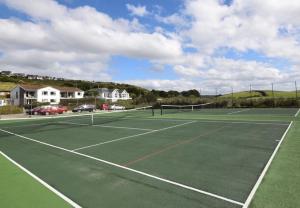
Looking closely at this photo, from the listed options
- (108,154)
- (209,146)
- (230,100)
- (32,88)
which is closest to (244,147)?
(209,146)

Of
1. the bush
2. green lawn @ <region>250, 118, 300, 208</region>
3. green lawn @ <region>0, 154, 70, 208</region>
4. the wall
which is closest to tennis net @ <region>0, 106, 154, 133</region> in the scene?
green lawn @ <region>0, 154, 70, 208</region>

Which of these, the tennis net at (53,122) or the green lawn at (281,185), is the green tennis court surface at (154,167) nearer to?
the green lawn at (281,185)

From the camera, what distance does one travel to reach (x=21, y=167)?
32.1 feet

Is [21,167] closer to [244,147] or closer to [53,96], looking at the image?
[244,147]

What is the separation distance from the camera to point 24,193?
6918 millimetres

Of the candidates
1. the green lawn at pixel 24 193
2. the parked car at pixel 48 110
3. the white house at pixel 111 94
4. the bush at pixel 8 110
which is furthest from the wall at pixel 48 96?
the green lawn at pixel 24 193

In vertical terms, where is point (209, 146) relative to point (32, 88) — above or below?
below

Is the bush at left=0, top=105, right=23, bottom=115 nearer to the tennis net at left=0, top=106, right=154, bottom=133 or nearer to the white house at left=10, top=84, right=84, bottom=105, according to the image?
the tennis net at left=0, top=106, right=154, bottom=133

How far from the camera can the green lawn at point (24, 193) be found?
6.14 meters

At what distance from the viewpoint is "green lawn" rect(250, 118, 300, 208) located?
18.4ft

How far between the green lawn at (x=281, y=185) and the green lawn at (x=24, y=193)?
4328 millimetres

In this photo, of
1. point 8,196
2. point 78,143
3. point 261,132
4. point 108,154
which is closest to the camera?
point 8,196

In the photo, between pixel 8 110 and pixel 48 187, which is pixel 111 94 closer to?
pixel 8 110

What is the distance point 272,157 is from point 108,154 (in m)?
6.29
